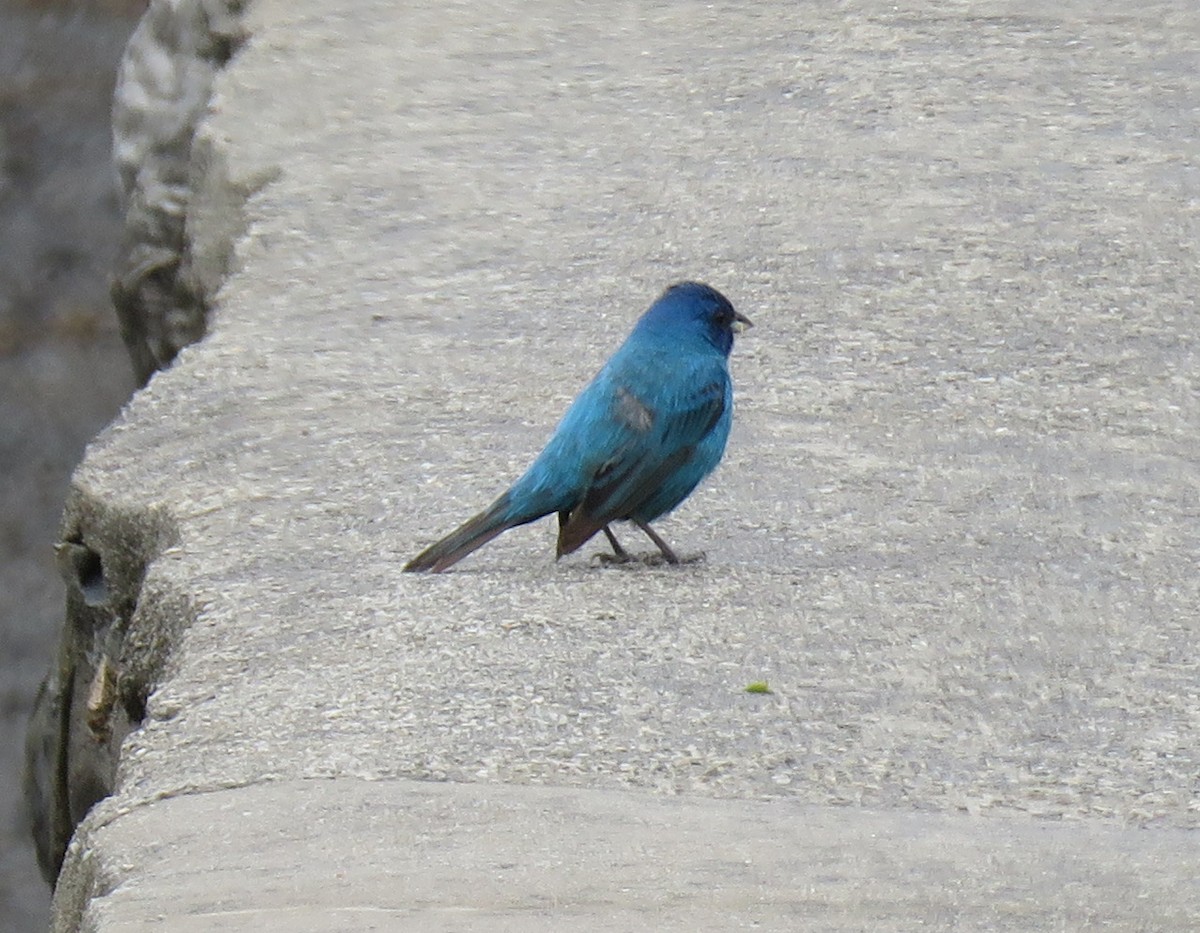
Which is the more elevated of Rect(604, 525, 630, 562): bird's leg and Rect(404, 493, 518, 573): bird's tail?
Rect(404, 493, 518, 573): bird's tail

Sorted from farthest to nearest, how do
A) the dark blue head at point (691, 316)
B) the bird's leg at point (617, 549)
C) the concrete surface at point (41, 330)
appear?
the concrete surface at point (41, 330) → the dark blue head at point (691, 316) → the bird's leg at point (617, 549)

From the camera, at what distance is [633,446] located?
461 cm

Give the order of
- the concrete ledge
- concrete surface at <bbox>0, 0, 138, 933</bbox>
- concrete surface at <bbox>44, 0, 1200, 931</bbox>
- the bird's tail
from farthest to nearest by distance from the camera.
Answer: concrete surface at <bbox>0, 0, 138, 933</bbox> → the bird's tail → concrete surface at <bbox>44, 0, 1200, 931</bbox> → the concrete ledge

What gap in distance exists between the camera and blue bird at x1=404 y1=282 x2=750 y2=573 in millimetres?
4516

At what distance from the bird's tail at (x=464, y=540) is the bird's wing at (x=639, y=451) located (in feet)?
0.44

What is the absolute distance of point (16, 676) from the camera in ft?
34.2

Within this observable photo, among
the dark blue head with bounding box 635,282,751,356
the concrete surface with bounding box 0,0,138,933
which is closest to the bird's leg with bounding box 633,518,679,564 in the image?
the dark blue head with bounding box 635,282,751,356

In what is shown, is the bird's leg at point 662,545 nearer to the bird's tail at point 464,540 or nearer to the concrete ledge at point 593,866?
the bird's tail at point 464,540

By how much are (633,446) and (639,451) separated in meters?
0.02

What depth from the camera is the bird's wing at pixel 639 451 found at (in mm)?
4535

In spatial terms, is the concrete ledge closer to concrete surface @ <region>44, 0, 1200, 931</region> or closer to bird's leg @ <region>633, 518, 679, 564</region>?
concrete surface @ <region>44, 0, 1200, 931</region>

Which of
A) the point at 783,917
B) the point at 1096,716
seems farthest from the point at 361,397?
the point at 783,917

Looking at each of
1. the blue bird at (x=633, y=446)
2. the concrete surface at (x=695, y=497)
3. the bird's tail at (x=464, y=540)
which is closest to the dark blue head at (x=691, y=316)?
the blue bird at (x=633, y=446)

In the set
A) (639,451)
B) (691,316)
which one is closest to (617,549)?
(639,451)
